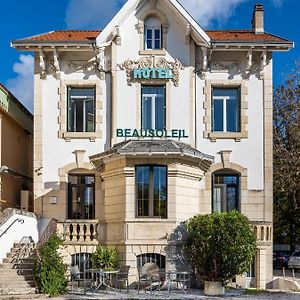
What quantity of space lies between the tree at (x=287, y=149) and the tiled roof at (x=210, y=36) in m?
11.0

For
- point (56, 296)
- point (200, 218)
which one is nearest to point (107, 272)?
point (56, 296)

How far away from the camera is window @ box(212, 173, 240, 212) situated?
22.8 m

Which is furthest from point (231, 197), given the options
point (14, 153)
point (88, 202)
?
point (14, 153)

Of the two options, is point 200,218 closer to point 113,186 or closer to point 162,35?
point 113,186

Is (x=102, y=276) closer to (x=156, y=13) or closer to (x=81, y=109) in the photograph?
(x=81, y=109)

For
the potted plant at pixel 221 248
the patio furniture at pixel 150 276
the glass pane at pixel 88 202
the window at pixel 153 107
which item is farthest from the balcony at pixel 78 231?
the window at pixel 153 107

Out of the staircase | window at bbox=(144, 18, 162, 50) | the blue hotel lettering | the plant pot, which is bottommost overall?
the plant pot

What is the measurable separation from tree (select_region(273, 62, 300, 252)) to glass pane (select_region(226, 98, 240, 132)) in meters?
11.6

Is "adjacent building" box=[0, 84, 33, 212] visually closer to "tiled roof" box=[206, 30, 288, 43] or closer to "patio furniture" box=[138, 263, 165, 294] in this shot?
"patio furniture" box=[138, 263, 165, 294]

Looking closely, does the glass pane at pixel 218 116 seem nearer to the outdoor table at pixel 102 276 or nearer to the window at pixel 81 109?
the window at pixel 81 109

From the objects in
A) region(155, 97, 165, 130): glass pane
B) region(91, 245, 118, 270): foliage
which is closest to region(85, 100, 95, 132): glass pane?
region(155, 97, 165, 130): glass pane

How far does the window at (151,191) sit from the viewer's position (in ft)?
66.7

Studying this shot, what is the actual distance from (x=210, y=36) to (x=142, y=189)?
681cm

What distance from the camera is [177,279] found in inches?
758
